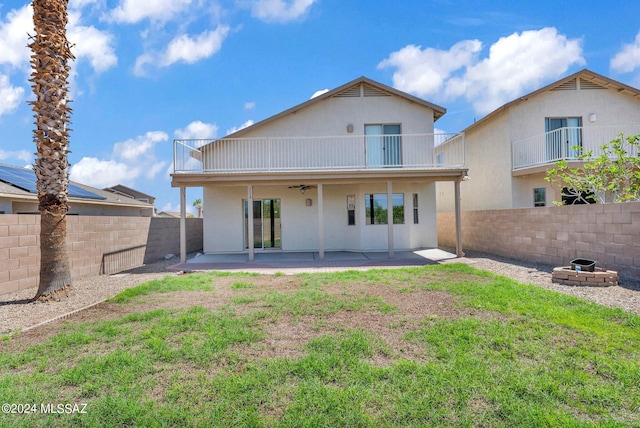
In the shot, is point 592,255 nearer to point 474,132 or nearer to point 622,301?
point 622,301

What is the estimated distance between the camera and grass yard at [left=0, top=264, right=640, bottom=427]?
2676 millimetres

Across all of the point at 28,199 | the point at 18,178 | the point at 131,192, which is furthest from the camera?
the point at 131,192

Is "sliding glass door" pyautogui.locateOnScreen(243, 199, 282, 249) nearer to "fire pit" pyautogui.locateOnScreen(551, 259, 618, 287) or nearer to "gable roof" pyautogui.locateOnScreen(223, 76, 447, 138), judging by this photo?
"gable roof" pyautogui.locateOnScreen(223, 76, 447, 138)

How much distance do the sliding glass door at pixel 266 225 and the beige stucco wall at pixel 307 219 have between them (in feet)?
0.81

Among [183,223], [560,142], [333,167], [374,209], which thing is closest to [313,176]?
[333,167]

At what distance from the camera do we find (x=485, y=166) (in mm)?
→ 16594

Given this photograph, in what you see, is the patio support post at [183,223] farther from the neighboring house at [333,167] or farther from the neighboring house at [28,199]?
the neighboring house at [28,199]

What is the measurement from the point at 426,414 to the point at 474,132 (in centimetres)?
1763

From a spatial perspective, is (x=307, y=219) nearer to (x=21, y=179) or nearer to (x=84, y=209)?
(x=84, y=209)

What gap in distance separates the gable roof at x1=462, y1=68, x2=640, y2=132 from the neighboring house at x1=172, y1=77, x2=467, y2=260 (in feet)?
12.6

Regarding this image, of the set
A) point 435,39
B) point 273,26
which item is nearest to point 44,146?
point 273,26

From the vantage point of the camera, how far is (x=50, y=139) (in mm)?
6676

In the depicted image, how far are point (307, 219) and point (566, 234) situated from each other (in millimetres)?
8602

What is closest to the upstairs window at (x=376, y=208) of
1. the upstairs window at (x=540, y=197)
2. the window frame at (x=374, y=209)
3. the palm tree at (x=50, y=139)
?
the window frame at (x=374, y=209)
